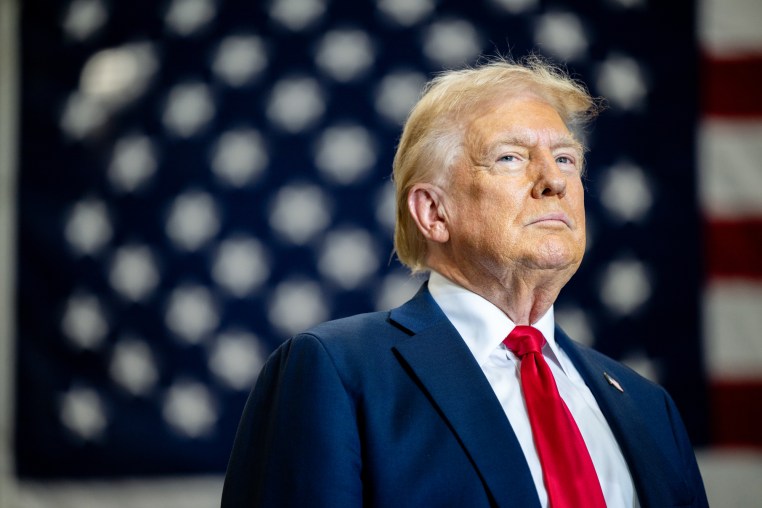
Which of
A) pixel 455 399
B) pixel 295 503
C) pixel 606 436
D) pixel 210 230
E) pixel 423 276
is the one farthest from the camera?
pixel 210 230

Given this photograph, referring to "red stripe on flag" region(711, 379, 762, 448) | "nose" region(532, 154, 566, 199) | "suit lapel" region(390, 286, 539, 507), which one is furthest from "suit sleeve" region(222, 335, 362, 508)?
"red stripe on flag" region(711, 379, 762, 448)

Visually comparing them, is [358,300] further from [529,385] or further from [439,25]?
[529,385]

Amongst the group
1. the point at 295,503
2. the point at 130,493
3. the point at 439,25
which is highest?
the point at 439,25

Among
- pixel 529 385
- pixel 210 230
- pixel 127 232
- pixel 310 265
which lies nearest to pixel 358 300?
pixel 310 265

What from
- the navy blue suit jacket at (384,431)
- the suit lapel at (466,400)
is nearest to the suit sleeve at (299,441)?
the navy blue suit jacket at (384,431)

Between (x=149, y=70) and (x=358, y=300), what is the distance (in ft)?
4.07

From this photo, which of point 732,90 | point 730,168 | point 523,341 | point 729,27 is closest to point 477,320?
point 523,341

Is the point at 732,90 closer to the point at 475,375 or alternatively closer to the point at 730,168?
the point at 730,168

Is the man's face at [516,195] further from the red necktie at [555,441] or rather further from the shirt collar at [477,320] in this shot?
the red necktie at [555,441]

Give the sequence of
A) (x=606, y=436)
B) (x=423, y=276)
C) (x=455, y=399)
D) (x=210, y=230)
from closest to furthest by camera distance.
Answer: (x=455, y=399), (x=606, y=436), (x=423, y=276), (x=210, y=230)

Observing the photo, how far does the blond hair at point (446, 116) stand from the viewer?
63.6 inches

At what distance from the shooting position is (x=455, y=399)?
4.36 feet

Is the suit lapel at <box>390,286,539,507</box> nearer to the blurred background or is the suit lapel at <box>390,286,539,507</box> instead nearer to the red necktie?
the red necktie

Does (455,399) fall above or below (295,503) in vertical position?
above
